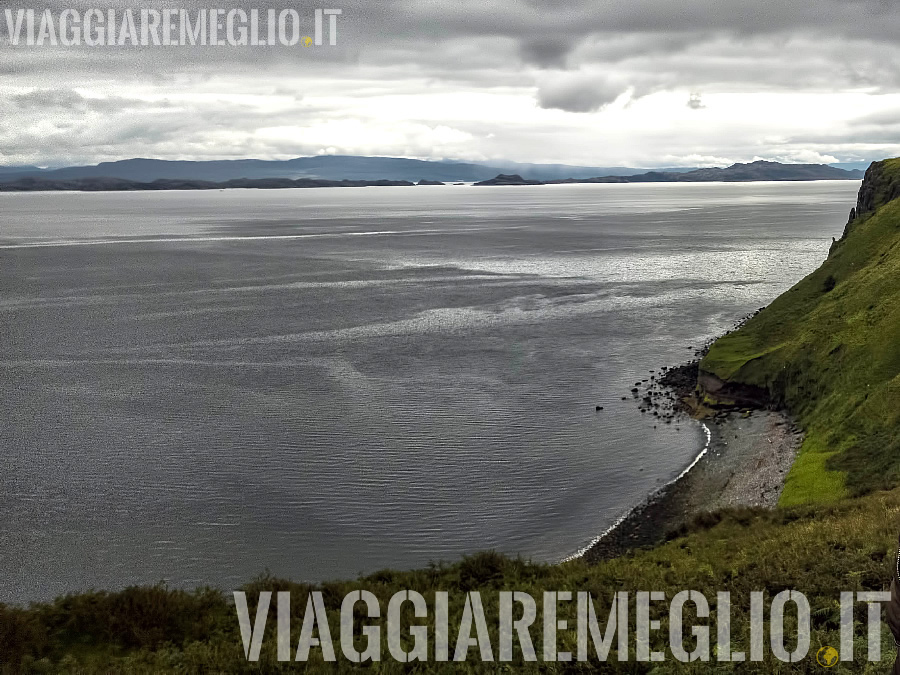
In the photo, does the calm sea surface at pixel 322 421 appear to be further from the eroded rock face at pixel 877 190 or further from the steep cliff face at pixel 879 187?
the steep cliff face at pixel 879 187

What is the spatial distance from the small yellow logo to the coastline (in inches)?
572

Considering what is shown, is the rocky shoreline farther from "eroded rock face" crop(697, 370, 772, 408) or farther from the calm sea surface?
the calm sea surface

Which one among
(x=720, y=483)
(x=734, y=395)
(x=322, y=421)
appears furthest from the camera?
(x=734, y=395)

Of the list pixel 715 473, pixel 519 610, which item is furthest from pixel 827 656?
pixel 715 473

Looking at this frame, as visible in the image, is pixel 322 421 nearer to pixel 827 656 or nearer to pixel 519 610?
pixel 519 610

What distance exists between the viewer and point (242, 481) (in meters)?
40.3

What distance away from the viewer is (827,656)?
14914mm

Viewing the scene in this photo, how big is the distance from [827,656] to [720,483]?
24273 mm

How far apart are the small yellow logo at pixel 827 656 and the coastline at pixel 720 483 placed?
1452 centimetres

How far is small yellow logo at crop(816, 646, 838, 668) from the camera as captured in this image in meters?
14.6

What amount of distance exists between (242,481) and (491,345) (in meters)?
34.2

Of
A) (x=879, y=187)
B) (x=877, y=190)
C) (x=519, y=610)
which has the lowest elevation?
(x=519, y=610)

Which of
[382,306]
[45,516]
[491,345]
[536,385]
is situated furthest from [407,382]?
[382,306]

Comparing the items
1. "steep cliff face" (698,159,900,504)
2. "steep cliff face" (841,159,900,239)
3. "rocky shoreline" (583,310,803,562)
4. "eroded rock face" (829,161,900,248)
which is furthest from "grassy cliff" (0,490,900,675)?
"steep cliff face" (841,159,900,239)
